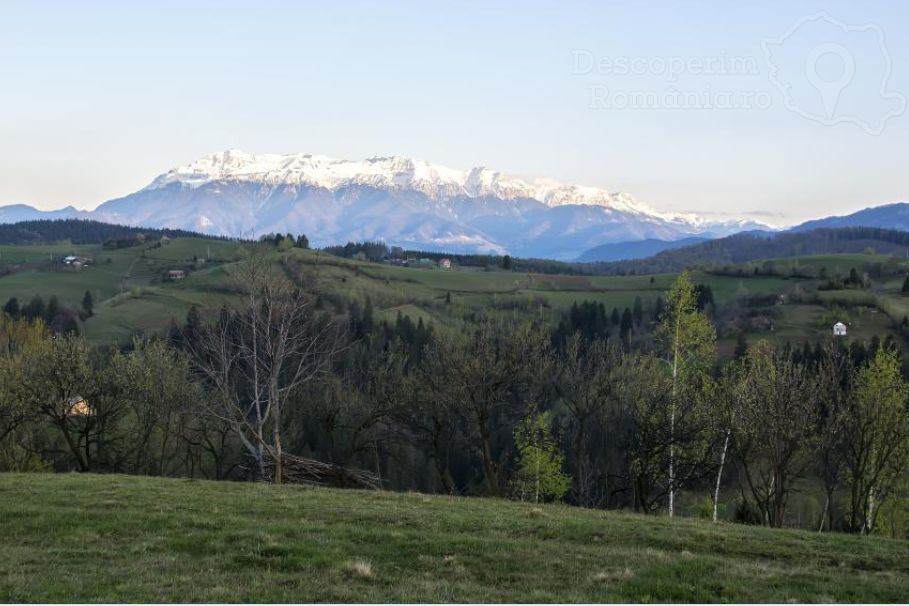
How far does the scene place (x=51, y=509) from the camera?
24469mm

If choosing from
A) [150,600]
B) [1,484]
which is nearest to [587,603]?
[150,600]

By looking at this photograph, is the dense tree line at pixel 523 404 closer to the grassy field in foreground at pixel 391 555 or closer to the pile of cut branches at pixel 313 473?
the pile of cut branches at pixel 313 473

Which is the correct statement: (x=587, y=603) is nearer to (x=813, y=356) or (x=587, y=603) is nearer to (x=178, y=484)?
(x=178, y=484)

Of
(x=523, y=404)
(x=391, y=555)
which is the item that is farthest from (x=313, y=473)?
(x=391, y=555)

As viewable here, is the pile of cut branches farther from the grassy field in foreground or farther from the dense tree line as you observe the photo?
the grassy field in foreground

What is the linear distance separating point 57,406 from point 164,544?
38.7 m

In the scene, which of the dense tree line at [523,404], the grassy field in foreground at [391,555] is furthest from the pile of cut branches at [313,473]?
the grassy field in foreground at [391,555]

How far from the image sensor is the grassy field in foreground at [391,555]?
51.0 feet

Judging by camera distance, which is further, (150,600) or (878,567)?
(878,567)

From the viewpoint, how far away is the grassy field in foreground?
1554cm

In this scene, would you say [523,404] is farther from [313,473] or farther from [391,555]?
[391,555]

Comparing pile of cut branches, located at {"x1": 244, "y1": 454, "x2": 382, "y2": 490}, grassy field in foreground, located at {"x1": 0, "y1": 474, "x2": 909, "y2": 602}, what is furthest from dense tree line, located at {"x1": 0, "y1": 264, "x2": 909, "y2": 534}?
→ grassy field in foreground, located at {"x1": 0, "y1": 474, "x2": 909, "y2": 602}

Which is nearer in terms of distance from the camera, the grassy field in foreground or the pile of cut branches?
the grassy field in foreground

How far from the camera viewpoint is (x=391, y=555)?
62.7ft
